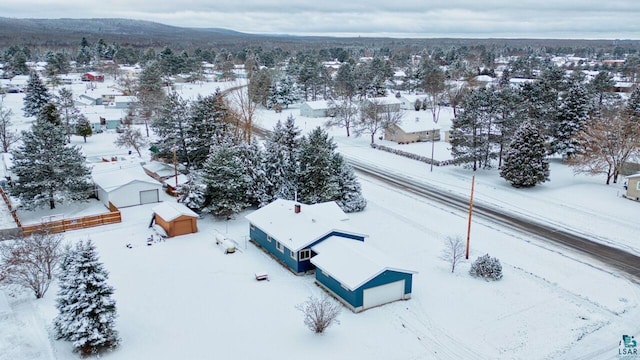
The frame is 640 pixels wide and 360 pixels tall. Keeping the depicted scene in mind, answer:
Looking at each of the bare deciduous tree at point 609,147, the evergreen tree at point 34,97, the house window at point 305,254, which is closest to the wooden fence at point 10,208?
the house window at point 305,254

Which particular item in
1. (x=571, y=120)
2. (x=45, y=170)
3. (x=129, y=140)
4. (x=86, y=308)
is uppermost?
(x=571, y=120)

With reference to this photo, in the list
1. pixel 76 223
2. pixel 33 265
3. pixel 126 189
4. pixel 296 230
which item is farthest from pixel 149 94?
pixel 33 265

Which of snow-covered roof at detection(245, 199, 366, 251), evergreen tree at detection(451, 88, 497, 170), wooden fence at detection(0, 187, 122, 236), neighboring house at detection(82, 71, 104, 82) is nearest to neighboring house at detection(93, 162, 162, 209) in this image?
wooden fence at detection(0, 187, 122, 236)

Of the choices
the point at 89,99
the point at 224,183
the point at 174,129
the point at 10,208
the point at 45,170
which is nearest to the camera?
the point at 224,183

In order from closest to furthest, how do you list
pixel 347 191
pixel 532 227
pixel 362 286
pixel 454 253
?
pixel 362 286
pixel 454 253
pixel 532 227
pixel 347 191

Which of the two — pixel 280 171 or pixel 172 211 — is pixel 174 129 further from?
pixel 172 211
